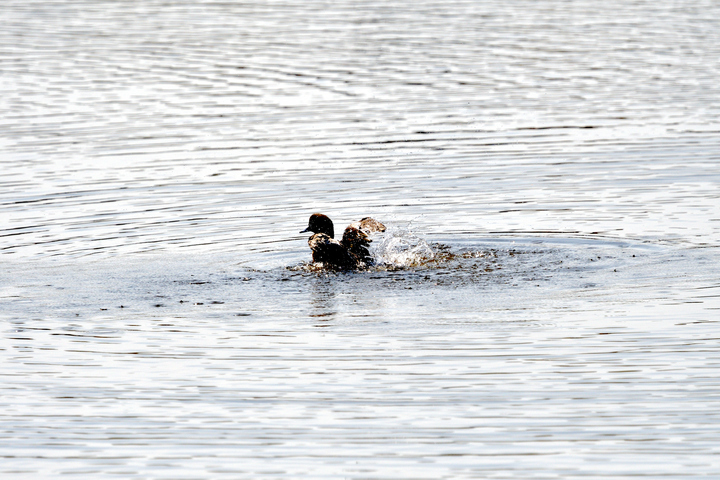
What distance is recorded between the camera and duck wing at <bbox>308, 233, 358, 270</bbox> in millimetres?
12047

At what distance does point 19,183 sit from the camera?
17.1 meters

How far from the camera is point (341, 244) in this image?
12.4m

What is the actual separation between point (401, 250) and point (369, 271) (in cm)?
74

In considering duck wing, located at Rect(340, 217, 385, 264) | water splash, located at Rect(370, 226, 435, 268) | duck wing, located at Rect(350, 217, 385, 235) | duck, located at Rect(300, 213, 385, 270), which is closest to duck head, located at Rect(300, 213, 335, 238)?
duck, located at Rect(300, 213, 385, 270)

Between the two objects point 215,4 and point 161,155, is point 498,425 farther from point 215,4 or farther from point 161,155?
point 215,4

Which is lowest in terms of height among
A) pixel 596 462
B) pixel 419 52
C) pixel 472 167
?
pixel 596 462

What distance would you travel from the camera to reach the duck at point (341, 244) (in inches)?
476

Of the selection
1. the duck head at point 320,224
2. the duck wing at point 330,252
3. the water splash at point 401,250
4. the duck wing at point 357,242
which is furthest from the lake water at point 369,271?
the duck head at point 320,224

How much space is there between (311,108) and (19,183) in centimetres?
690

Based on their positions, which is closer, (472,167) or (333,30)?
(472,167)

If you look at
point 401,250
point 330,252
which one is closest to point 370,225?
point 401,250

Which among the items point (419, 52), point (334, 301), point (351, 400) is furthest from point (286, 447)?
point (419, 52)

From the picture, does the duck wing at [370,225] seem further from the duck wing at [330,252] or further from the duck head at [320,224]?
the duck wing at [330,252]

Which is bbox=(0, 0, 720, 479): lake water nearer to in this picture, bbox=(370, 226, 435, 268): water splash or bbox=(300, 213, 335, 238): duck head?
bbox=(370, 226, 435, 268): water splash
